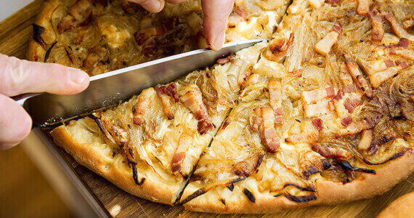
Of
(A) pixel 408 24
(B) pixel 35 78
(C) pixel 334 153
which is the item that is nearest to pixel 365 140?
(C) pixel 334 153

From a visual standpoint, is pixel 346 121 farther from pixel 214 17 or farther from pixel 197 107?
pixel 214 17

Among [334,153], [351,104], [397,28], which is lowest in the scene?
[334,153]

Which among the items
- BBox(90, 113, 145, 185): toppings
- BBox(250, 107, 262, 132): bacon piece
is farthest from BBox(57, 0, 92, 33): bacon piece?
BBox(250, 107, 262, 132): bacon piece

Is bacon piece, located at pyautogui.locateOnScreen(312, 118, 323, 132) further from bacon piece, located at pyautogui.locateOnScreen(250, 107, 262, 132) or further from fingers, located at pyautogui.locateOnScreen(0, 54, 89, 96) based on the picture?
fingers, located at pyautogui.locateOnScreen(0, 54, 89, 96)

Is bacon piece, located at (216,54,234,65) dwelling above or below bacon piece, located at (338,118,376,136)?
above

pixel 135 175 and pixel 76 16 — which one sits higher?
pixel 76 16
